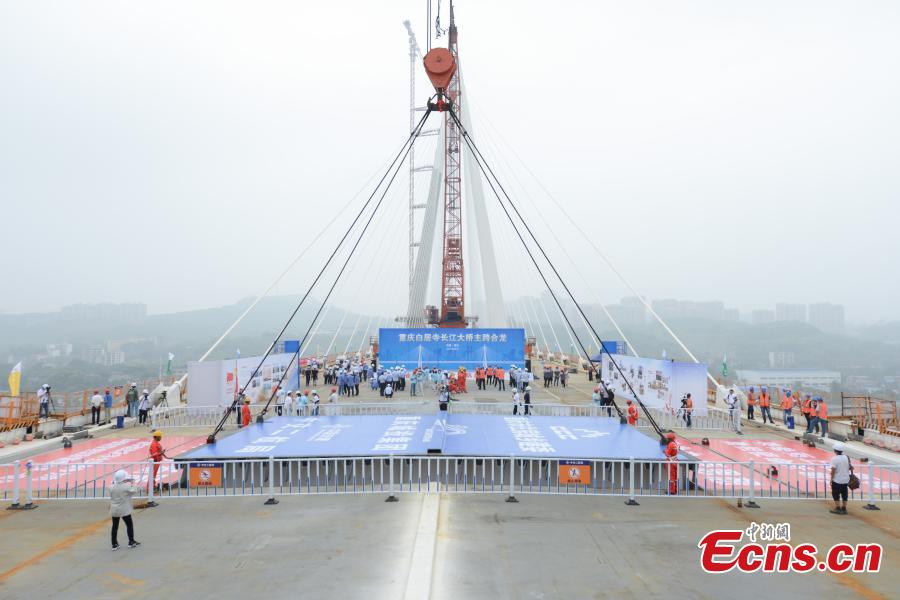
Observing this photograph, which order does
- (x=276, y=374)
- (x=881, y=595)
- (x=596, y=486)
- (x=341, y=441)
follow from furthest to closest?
(x=276, y=374), (x=341, y=441), (x=596, y=486), (x=881, y=595)

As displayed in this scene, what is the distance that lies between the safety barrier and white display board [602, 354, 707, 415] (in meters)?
8.92

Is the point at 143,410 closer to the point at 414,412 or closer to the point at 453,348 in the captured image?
the point at 414,412

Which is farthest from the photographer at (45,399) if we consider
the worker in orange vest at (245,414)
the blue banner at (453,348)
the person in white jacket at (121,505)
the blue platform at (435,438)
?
the blue banner at (453,348)

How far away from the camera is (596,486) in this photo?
11.5m

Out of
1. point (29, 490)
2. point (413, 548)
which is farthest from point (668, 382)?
point (29, 490)

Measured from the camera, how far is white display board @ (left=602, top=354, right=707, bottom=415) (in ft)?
71.7

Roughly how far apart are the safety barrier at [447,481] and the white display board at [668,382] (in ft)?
29.3

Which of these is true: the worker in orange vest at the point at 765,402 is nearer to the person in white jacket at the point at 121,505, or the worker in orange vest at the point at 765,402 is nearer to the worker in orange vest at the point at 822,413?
the worker in orange vest at the point at 822,413

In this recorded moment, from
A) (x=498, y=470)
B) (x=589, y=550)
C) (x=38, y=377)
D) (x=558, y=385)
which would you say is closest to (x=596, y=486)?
(x=498, y=470)

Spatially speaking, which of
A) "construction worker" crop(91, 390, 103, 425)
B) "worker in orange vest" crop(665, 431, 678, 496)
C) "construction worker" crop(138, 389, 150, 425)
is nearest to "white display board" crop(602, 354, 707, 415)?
"worker in orange vest" crop(665, 431, 678, 496)

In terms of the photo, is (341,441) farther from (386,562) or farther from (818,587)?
(818,587)

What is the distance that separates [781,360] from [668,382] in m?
160

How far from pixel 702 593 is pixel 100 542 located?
8.76 meters

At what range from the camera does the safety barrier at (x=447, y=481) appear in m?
10.7
